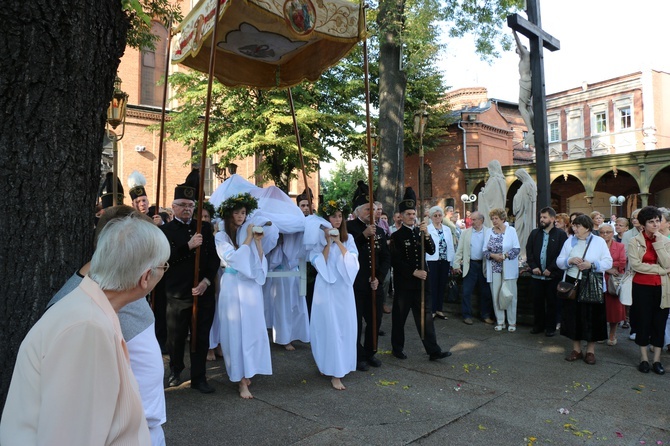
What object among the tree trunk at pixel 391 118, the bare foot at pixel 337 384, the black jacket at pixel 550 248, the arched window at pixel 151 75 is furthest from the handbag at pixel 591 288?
the arched window at pixel 151 75

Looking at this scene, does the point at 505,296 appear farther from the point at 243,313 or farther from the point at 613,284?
the point at 243,313

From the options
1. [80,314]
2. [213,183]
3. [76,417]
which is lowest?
[76,417]

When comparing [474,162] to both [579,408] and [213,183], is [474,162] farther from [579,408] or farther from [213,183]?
[579,408]

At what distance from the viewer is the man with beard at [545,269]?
303 inches

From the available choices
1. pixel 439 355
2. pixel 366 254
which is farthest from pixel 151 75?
pixel 439 355

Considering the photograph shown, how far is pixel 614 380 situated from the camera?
566 cm

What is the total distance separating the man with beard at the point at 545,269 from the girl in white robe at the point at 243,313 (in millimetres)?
4635

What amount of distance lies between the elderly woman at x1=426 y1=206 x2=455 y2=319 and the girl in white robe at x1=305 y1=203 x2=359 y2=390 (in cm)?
345

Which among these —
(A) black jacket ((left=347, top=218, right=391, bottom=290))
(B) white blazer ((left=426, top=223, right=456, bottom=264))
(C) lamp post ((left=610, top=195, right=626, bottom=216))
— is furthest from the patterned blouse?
(C) lamp post ((left=610, top=195, right=626, bottom=216))

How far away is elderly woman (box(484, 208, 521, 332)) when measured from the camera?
8164 millimetres

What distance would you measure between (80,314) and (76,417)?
286 mm

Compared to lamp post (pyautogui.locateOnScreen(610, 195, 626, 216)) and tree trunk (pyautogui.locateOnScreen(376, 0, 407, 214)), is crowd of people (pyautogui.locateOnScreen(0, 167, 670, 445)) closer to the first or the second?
tree trunk (pyautogui.locateOnScreen(376, 0, 407, 214))

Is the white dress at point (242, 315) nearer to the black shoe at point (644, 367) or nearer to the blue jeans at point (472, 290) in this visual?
the black shoe at point (644, 367)

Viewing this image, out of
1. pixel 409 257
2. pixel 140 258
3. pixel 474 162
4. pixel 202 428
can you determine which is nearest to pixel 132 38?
pixel 409 257
